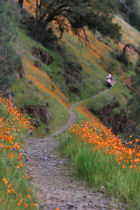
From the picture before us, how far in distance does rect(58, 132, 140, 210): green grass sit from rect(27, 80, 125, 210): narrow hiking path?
0.18m

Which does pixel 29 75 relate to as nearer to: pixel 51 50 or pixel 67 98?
pixel 67 98

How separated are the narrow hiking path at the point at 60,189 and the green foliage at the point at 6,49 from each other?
29.1 feet

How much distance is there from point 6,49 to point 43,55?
1703 centimetres

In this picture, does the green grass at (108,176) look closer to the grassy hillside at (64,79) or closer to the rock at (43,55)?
the grassy hillside at (64,79)

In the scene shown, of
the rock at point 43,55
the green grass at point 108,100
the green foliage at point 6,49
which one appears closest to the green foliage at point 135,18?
the green grass at point 108,100

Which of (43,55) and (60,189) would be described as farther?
(43,55)

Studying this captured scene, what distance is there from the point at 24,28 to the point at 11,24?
21.3 m

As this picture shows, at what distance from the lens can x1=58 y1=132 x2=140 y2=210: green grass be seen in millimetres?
5023

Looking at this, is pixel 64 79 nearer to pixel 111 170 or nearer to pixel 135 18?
pixel 111 170

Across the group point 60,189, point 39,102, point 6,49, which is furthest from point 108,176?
point 39,102

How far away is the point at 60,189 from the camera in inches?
212

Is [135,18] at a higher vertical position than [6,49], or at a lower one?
higher

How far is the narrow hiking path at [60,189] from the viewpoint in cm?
458

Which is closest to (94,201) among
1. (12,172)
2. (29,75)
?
(12,172)
